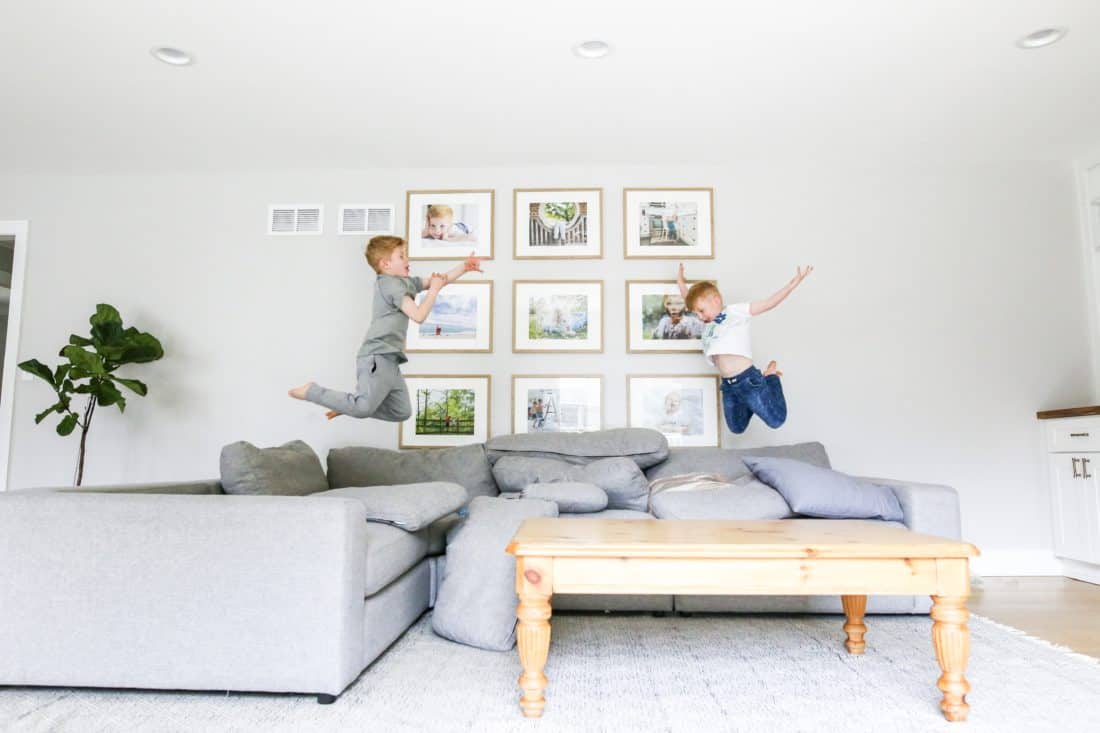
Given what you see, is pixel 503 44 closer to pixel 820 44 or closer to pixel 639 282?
pixel 820 44

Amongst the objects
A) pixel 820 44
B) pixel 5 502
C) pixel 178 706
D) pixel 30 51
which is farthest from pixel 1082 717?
pixel 30 51

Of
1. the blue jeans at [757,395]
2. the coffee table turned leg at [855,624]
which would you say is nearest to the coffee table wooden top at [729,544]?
the coffee table turned leg at [855,624]

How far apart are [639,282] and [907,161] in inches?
69.8

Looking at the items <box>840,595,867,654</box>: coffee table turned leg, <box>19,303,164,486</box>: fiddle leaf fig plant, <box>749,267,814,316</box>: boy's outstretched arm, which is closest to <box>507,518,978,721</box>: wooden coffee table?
<box>840,595,867,654</box>: coffee table turned leg

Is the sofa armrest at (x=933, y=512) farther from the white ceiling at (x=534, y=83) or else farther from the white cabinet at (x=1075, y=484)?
Answer: the white ceiling at (x=534, y=83)

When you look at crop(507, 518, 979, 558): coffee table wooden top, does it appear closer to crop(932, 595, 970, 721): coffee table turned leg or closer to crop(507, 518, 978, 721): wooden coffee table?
crop(507, 518, 978, 721): wooden coffee table

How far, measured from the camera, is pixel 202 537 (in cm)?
203

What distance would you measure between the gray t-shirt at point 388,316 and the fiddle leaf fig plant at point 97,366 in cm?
174

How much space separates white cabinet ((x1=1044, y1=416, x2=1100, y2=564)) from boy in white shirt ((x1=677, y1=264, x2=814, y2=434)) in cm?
165

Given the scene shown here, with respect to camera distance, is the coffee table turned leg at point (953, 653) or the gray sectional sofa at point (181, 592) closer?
the coffee table turned leg at point (953, 653)

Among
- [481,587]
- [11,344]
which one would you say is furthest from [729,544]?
[11,344]

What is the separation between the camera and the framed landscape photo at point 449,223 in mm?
4480

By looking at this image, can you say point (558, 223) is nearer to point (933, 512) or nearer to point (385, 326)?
point (385, 326)

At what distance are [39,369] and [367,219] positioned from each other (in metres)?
2.01
